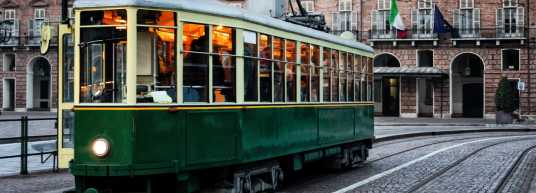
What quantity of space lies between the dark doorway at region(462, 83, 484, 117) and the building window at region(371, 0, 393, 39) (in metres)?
6.51

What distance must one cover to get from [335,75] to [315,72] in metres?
1.21

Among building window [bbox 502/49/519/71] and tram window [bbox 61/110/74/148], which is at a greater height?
building window [bbox 502/49/519/71]

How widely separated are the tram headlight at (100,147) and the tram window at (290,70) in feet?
12.4

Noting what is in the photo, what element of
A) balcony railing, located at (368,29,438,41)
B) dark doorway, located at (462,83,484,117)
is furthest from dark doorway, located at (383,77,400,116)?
dark doorway, located at (462,83,484,117)

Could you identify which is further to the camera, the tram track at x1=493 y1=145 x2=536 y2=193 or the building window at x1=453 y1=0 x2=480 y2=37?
the building window at x1=453 y1=0 x2=480 y2=37

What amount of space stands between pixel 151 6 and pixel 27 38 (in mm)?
52817

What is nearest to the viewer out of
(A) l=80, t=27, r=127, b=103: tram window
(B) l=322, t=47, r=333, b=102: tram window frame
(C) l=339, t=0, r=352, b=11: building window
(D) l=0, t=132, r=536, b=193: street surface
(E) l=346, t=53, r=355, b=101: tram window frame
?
(A) l=80, t=27, r=127, b=103: tram window

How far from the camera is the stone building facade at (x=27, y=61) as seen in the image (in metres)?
57.5

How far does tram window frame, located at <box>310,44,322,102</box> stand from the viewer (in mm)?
12297

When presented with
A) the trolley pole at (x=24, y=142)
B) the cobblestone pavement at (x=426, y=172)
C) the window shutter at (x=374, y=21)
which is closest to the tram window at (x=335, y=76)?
the cobblestone pavement at (x=426, y=172)

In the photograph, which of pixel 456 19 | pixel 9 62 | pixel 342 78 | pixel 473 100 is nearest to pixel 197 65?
pixel 342 78

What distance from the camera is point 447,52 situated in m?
47.4

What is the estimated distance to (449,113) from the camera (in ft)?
154

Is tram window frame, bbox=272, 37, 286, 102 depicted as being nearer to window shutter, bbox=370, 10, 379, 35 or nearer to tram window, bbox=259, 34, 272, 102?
tram window, bbox=259, 34, 272, 102
